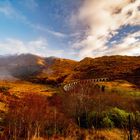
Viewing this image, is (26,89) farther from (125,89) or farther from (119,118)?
(119,118)

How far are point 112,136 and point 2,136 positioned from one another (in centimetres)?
1282

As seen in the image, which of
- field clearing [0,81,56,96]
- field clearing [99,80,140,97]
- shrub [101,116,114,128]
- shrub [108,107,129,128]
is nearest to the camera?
shrub [101,116,114,128]

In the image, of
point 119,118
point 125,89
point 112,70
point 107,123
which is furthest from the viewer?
point 112,70

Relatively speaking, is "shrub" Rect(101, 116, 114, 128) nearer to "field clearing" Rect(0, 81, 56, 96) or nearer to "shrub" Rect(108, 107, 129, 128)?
"shrub" Rect(108, 107, 129, 128)

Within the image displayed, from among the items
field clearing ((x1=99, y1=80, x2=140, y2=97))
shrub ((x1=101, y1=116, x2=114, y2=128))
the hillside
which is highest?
the hillside

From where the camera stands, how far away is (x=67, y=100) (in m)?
48.6

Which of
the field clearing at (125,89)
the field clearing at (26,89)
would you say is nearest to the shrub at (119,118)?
the field clearing at (125,89)

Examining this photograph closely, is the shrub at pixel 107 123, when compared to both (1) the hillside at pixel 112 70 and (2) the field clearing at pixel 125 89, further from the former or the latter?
(1) the hillside at pixel 112 70

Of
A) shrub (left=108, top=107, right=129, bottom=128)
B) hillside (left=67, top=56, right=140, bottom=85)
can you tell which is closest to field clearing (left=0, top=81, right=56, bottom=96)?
hillside (left=67, top=56, right=140, bottom=85)

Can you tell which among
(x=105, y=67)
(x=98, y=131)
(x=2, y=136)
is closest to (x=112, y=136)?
(x=98, y=131)

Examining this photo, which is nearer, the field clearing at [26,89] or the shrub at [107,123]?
the shrub at [107,123]

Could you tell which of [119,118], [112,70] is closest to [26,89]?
[112,70]

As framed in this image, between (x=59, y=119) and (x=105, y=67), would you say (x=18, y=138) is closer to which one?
(x=59, y=119)

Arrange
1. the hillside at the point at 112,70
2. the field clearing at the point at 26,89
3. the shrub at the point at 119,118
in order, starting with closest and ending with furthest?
the shrub at the point at 119,118
the field clearing at the point at 26,89
the hillside at the point at 112,70
